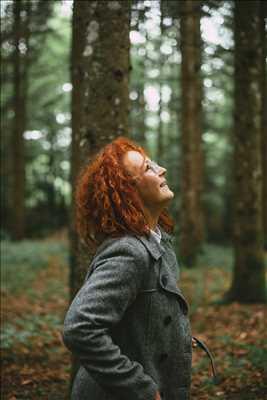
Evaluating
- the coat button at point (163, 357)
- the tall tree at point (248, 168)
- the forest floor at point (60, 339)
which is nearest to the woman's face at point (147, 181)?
the coat button at point (163, 357)

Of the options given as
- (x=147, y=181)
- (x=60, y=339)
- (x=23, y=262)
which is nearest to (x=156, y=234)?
(x=147, y=181)

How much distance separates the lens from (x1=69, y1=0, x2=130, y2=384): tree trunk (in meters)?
4.90

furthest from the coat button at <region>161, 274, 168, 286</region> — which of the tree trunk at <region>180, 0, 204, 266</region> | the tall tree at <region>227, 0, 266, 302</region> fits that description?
the tree trunk at <region>180, 0, 204, 266</region>

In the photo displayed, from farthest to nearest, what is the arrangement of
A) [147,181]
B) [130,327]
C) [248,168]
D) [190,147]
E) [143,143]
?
[143,143] < [190,147] < [248,168] < [147,181] < [130,327]

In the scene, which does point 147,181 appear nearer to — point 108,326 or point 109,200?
point 109,200

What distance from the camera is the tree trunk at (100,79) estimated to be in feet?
16.1

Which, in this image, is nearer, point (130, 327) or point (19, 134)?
point (130, 327)

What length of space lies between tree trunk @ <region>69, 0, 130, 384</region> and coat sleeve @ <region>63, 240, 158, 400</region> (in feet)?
8.49

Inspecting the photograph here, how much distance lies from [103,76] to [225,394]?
3.47 m

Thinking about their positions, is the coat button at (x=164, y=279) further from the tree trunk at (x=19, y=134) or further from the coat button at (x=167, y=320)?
the tree trunk at (x=19, y=134)

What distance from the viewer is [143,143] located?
23.5 m

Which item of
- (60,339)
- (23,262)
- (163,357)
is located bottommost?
(23,262)

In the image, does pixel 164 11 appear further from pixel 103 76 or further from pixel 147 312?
pixel 147 312

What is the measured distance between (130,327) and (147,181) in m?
0.70
